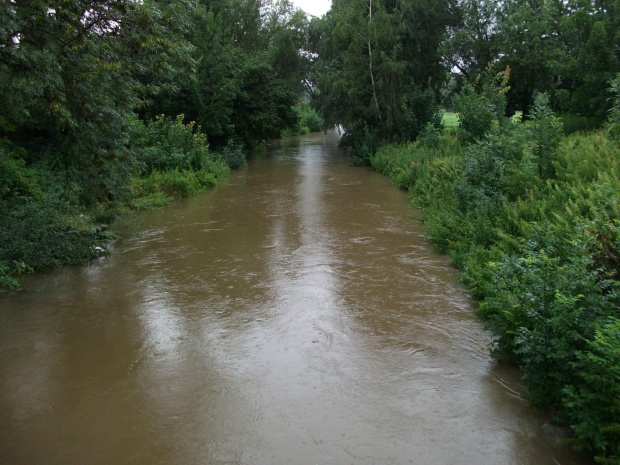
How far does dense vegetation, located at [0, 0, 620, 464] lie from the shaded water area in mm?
564

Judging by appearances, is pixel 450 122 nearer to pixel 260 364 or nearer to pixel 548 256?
pixel 548 256

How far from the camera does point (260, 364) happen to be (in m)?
6.08

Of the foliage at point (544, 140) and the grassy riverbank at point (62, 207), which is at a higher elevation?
the foliage at point (544, 140)

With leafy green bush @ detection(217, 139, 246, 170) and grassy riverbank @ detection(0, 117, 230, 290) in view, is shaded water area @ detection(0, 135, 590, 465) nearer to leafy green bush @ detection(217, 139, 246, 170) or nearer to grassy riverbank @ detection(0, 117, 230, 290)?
grassy riverbank @ detection(0, 117, 230, 290)

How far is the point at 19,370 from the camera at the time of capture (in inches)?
236

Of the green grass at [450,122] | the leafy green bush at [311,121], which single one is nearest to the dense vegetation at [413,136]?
the green grass at [450,122]

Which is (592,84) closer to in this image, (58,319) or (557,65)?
(557,65)

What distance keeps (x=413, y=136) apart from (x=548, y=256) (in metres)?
19.7

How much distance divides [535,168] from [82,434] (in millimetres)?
9427

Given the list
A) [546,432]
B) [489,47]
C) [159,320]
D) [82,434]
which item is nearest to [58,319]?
[159,320]

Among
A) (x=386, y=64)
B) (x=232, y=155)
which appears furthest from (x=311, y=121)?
(x=232, y=155)

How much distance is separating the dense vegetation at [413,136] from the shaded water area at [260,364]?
1.85 ft

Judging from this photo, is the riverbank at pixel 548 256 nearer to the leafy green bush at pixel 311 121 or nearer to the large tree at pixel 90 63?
the large tree at pixel 90 63

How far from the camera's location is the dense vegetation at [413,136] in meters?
5.05
